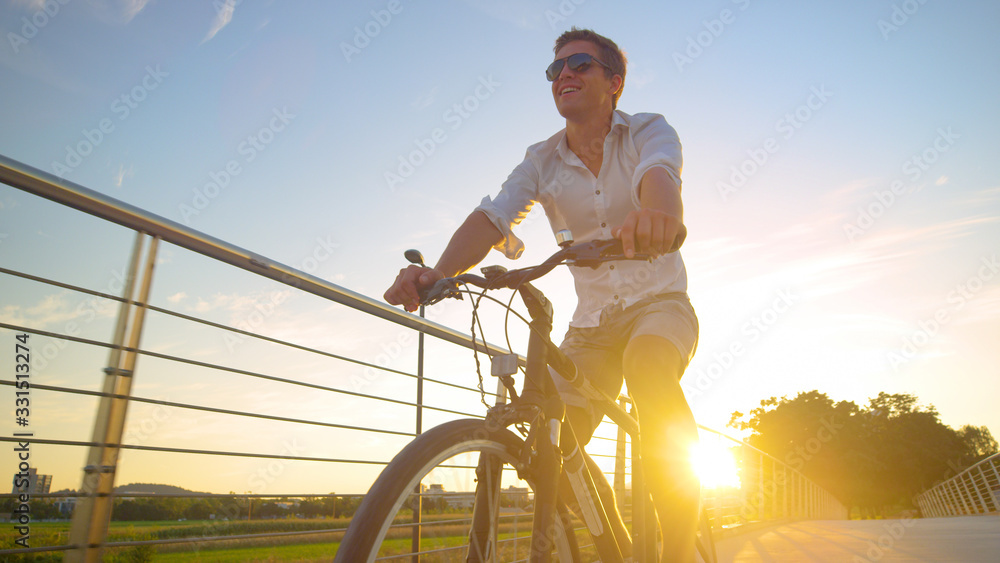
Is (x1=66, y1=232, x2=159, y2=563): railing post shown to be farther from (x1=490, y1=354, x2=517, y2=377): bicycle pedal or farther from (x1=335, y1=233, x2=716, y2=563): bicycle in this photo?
(x1=490, y1=354, x2=517, y2=377): bicycle pedal

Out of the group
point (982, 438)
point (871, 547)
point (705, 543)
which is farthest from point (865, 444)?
point (705, 543)

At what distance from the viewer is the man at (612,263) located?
160 cm

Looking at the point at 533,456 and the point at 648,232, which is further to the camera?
the point at 533,456

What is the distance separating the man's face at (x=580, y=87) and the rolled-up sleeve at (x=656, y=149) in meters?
0.18

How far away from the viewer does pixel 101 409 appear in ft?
5.45

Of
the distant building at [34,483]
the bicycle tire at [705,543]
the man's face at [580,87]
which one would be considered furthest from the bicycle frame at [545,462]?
the distant building at [34,483]

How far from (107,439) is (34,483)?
1.24 feet

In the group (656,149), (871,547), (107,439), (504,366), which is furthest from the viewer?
→ (871,547)

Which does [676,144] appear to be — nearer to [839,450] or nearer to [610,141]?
[610,141]

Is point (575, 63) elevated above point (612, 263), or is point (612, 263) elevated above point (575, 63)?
point (575, 63)

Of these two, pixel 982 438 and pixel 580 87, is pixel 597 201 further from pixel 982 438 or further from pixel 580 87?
pixel 982 438

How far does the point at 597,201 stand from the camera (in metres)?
2.02

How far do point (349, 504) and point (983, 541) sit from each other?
18.2ft

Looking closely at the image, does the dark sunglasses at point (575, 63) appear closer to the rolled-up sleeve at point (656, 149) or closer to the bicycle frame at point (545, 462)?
the rolled-up sleeve at point (656, 149)
